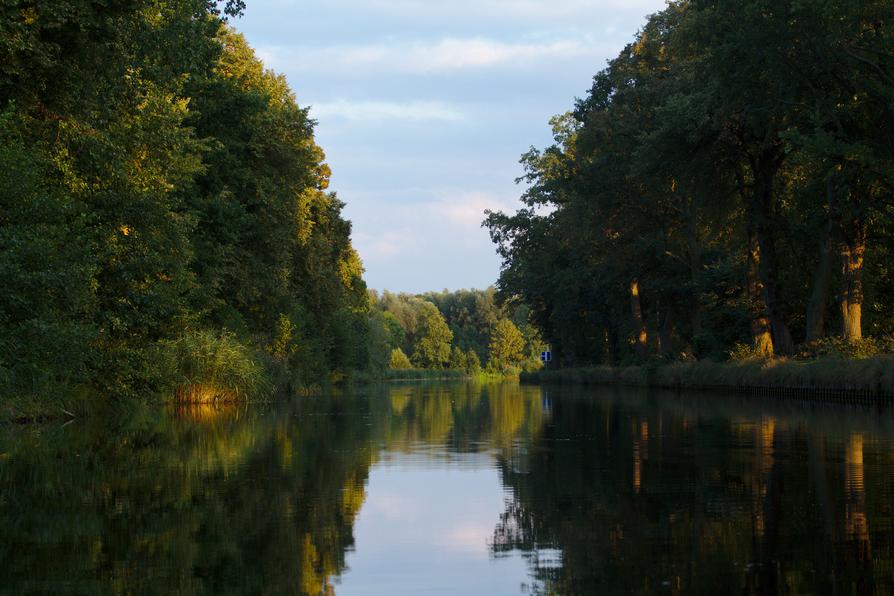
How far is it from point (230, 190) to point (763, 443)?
3023 cm

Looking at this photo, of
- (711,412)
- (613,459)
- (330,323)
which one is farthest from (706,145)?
(330,323)

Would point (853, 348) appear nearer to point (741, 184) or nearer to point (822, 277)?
point (822, 277)

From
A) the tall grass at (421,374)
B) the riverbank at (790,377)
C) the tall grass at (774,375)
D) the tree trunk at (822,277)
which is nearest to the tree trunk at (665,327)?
the tall grass at (774,375)

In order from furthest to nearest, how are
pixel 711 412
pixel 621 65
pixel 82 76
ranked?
pixel 621 65, pixel 711 412, pixel 82 76

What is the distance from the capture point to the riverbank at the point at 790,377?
1166 inches

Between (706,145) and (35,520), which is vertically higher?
(706,145)

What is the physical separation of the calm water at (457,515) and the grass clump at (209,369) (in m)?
16.9

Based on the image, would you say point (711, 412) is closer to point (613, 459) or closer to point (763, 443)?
point (763, 443)

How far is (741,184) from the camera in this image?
44844 millimetres

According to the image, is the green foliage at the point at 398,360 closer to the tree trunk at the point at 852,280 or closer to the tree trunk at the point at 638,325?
the tree trunk at the point at 638,325

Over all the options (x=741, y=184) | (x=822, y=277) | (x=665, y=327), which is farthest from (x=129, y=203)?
(x=665, y=327)

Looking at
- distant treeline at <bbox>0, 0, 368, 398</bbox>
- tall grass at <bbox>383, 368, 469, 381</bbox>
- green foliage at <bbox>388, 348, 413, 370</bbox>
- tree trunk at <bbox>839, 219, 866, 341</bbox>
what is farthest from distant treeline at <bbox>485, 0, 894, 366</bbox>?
green foliage at <bbox>388, 348, 413, 370</bbox>

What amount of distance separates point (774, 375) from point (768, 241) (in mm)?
8087

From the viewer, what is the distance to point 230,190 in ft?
141
